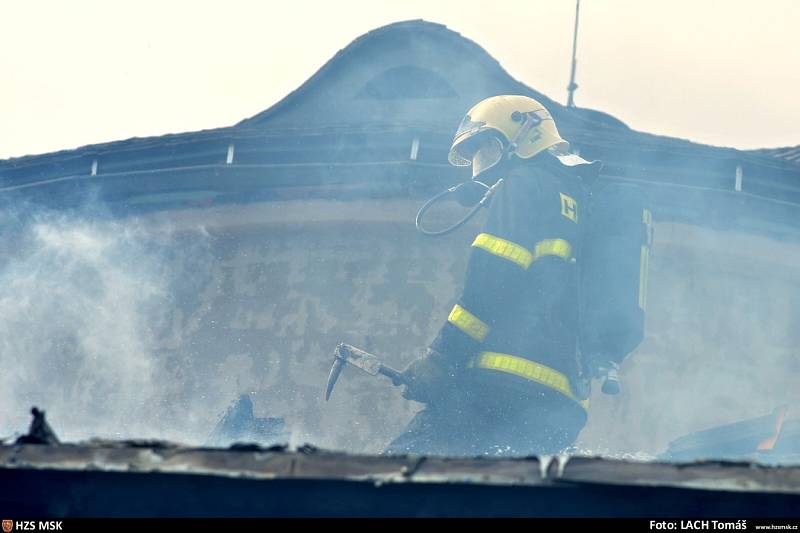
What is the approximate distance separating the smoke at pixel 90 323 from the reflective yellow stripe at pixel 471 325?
4931 mm

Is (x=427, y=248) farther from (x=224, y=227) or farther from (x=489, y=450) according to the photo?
(x=489, y=450)

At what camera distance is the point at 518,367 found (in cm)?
790

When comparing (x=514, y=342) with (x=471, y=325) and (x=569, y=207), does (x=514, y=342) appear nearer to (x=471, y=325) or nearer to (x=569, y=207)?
(x=471, y=325)

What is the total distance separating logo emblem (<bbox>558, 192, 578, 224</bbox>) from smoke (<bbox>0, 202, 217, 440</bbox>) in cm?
527

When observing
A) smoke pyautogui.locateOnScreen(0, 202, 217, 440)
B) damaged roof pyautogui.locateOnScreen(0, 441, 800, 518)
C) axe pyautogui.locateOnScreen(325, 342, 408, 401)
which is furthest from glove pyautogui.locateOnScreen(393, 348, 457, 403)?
smoke pyautogui.locateOnScreen(0, 202, 217, 440)

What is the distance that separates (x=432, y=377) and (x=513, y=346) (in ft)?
1.85

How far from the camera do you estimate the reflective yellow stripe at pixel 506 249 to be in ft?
26.1

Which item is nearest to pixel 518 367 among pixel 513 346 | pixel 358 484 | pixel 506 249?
pixel 513 346

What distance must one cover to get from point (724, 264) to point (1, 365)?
7.93 meters

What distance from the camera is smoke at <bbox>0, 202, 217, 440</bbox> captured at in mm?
12641

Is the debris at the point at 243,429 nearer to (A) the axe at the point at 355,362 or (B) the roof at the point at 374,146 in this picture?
(A) the axe at the point at 355,362

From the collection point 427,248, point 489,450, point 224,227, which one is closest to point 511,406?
point 489,450

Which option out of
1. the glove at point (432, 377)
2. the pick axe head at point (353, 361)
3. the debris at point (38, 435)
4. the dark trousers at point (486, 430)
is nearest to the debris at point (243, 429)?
the pick axe head at point (353, 361)

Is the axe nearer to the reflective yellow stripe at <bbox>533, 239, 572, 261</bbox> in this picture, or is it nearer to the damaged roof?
the reflective yellow stripe at <bbox>533, 239, 572, 261</bbox>
